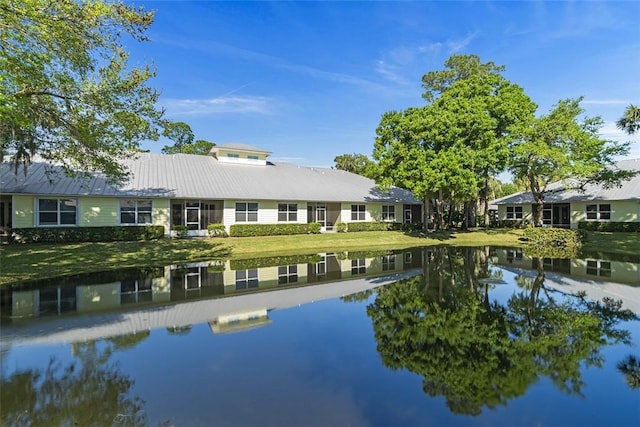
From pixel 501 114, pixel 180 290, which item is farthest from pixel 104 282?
pixel 501 114

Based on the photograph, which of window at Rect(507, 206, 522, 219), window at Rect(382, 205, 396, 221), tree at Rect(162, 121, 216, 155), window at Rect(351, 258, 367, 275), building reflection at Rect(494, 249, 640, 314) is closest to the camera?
building reflection at Rect(494, 249, 640, 314)

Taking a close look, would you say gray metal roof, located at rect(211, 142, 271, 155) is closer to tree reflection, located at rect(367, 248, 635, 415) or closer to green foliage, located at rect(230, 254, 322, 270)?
green foliage, located at rect(230, 254, 322, 270)

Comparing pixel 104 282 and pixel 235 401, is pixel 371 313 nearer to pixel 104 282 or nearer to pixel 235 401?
Answer: pixel 235 401

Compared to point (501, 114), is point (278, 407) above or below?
below

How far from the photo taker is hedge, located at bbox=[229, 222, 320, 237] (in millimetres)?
22656

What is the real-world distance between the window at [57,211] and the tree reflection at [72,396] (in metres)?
17.1

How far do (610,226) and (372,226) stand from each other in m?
18.8

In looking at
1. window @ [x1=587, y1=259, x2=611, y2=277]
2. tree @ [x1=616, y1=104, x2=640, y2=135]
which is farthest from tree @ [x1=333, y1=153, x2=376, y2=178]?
window @ [x1=587, y1=259, x2=611, y2=277]

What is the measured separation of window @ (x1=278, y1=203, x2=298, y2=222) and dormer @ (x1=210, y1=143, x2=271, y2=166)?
565 centimetres

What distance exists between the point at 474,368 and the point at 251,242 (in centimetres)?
1667

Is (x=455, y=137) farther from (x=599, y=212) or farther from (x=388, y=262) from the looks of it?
(x=599, y=212)

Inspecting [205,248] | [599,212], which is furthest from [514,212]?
[205,248]

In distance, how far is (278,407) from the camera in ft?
13.6

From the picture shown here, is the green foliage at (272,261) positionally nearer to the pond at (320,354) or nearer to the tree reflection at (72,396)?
the pond at (320,354)
